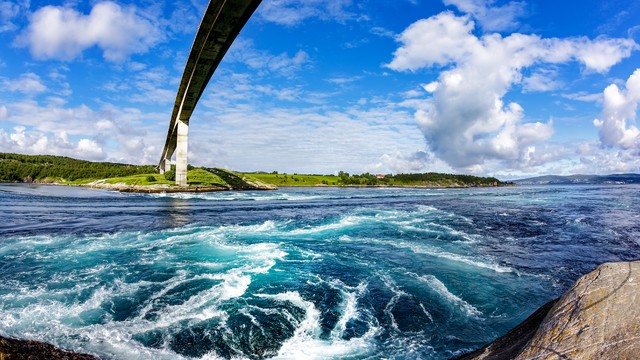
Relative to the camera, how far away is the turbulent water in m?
9.11

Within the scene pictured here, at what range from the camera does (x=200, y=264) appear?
16.9 m

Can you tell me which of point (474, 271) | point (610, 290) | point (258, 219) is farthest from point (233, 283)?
point (258, 219)

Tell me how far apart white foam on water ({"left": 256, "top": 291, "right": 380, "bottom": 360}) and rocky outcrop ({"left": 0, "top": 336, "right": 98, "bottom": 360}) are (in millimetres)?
4623

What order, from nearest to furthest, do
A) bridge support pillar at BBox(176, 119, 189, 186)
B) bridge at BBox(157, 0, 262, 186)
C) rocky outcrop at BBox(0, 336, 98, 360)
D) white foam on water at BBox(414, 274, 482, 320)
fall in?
rocky outcrop at BBox(0, 336, 98, 360) → white foam on water at BBox(414, 274, 482, 320) → bridge at BBox(157, 0, 262, 186) → bridge support pillar at BBox(176, 119, 189, 186)

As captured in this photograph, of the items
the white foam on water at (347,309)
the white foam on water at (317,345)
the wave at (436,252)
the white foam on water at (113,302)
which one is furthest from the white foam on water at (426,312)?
the wave at (436,252)

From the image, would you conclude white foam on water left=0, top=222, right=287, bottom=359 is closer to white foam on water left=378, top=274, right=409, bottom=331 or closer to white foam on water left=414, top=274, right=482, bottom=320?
white foam on water left=378, top=274, right=409, bottom=331

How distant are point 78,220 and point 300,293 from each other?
30077 millimetres

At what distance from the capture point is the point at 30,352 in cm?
627

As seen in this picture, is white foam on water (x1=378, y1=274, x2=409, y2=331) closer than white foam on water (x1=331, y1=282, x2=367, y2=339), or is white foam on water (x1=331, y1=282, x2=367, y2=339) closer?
white foam on water (x1=331, y1=282, x2=367, y2=339)

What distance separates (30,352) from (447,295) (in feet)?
41.9

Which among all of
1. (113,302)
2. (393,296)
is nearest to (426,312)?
(393,296)

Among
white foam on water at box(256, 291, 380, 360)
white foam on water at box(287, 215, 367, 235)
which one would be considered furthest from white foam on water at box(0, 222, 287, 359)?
white foam on water at box(287, 215, 367, 235)

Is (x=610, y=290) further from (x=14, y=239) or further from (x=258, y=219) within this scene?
(x=258, y=219)

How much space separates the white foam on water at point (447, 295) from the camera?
1159 cm
